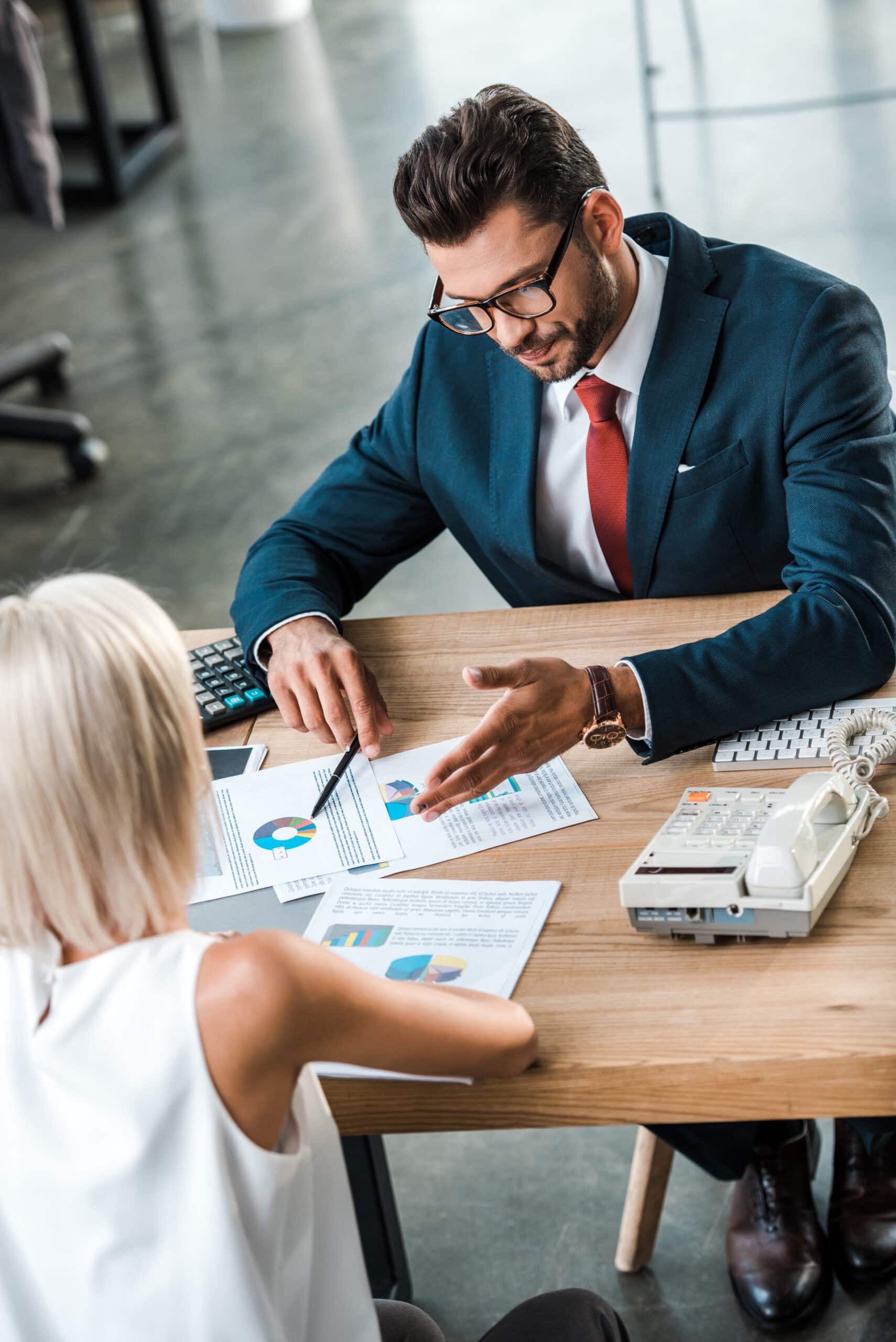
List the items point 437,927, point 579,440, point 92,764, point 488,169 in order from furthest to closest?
1. point 579,440
2. point 488,169
3. point 437,927
4. point 92,764

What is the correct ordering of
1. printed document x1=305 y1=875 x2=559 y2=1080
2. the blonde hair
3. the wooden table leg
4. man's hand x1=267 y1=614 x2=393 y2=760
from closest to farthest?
the blonde hair < printed document x1=305 y1=875 x2=559 y2=1080 < man's hand x1=267 y1=614 x2=393 y2=760 < the wooden table leg

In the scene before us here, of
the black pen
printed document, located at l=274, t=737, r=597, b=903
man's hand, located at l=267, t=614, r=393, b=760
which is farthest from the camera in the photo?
man's hand, located at l=267, t=614, r=393, b=760

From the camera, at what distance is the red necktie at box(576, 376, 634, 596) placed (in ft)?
5.40

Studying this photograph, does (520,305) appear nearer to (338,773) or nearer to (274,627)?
(274,627)

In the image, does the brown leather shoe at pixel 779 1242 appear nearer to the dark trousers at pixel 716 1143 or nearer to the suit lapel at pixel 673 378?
the dark trousers at pixel 716 1143

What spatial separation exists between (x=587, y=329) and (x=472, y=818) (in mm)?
630

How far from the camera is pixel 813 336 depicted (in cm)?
151

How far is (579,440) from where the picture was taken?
1.70m

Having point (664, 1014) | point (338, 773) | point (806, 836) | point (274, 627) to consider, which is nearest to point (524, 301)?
point (274, 627)

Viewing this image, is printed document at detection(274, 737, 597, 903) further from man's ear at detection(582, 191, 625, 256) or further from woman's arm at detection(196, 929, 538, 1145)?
man's ear at detection(582, 191, 625, 256)

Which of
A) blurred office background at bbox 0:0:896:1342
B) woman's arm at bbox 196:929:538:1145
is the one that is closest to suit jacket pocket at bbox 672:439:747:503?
woman's arm at bbox 196:929:538:1145

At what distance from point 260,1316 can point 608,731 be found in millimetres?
673

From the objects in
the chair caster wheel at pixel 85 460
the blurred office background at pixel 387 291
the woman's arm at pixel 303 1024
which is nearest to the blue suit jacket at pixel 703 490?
the woman's arm at pixel 303 1024

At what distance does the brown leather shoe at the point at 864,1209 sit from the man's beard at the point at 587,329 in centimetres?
99
